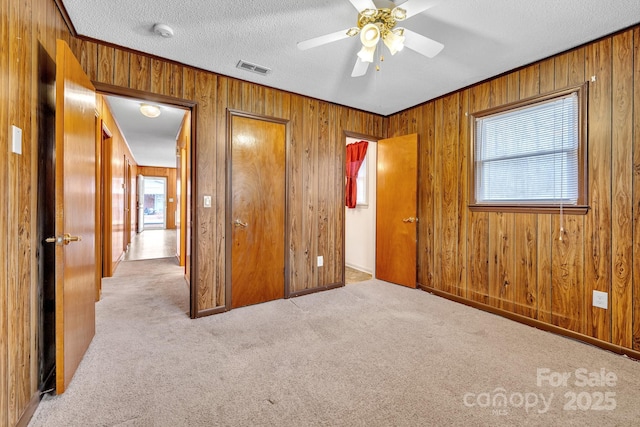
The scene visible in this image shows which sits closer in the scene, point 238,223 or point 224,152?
point 224,152

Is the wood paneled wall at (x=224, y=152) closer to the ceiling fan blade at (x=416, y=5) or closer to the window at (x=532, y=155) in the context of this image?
the window at (x=532, y=155)

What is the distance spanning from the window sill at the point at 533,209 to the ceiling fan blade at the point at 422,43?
1.80 metres

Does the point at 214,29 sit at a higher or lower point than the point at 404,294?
higher

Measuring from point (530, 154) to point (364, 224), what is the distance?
2.74m

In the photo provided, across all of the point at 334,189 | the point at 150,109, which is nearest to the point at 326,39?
the point at 334,189

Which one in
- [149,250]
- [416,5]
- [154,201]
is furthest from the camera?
[154,201]

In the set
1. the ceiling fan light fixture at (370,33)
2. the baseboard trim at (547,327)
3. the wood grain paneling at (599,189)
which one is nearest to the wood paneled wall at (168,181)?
the baseboard trim at (547,327)

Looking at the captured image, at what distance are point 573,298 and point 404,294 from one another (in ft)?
5.42

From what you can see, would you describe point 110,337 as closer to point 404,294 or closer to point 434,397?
point 434,397

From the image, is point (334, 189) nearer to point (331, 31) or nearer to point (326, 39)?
point (331, 31)

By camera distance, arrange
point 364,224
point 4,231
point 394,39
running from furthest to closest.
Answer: point 364,224
point 394,39
point 4,231

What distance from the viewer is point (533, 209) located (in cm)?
270

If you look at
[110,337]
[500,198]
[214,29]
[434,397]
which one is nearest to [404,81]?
[500,198]

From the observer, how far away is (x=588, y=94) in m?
2.38
